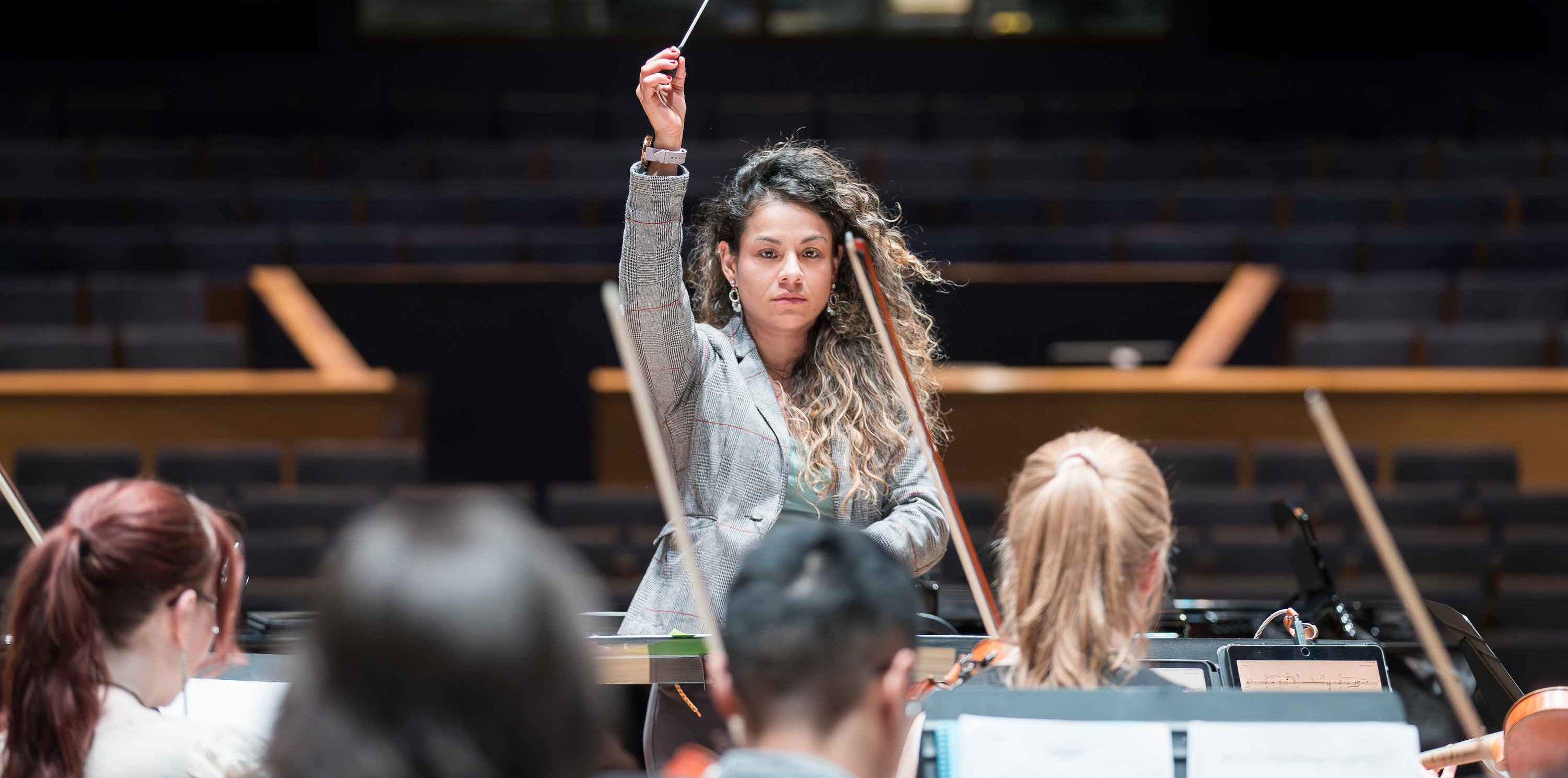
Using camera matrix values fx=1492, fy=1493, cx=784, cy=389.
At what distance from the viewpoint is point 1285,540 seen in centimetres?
487

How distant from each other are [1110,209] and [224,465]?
14.1 feet

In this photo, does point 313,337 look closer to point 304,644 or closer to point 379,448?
point 379,448

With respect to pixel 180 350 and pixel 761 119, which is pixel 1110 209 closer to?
pixel 761 119

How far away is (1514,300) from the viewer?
6402mm

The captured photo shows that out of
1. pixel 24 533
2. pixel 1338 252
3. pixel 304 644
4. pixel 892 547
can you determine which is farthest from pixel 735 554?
pixel 1338 252

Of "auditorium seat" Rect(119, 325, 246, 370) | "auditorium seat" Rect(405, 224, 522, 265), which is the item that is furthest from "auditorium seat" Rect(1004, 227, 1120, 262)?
"auditorium seat" Rect(119, 325, 246, 370)

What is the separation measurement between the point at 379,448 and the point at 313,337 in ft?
3.56

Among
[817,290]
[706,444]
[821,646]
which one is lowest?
[821,646]

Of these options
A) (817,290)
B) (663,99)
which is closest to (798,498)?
(817,290)

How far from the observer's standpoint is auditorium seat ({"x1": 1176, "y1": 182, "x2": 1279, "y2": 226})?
290 inches

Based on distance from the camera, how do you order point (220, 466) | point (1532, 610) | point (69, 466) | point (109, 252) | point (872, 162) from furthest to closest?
point (872, 162)
point (109, 252)
point (220, 466)
point (69, 466)
point (1532, 610)

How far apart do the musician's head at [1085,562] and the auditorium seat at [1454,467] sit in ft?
13.7

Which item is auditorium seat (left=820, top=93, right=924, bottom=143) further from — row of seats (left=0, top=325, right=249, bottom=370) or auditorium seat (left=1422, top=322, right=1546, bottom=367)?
row of seats (left=0, top=325, right=249, bottom=370)

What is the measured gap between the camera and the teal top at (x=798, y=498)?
1931mm
